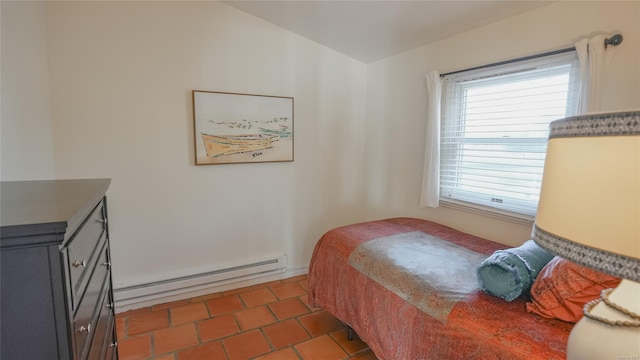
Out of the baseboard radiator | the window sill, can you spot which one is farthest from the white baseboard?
the window sill

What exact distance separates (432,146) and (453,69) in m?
0.61

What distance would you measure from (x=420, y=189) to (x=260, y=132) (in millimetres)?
1493

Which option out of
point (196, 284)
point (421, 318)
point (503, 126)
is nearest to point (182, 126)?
point (196, 284)

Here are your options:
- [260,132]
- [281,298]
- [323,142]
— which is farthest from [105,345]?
[323,142]

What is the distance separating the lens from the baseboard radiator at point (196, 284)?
2449mm

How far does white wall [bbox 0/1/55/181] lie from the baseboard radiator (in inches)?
40.8

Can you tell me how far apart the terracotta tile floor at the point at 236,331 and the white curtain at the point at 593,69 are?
1.89 metres

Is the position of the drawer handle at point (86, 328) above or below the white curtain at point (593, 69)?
below

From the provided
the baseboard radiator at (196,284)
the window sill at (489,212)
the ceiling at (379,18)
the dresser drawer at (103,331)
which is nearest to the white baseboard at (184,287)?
the baseboard radiator at (196,284)

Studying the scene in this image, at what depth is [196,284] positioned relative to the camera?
266cm

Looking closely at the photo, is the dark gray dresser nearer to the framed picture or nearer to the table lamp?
the table lamp

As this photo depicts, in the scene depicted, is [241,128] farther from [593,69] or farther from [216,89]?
[593,69]

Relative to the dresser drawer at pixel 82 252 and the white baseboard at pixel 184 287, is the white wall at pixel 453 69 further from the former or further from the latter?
the dresser drawer at pixel 82 252

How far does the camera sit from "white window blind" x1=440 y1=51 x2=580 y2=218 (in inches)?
75.2
